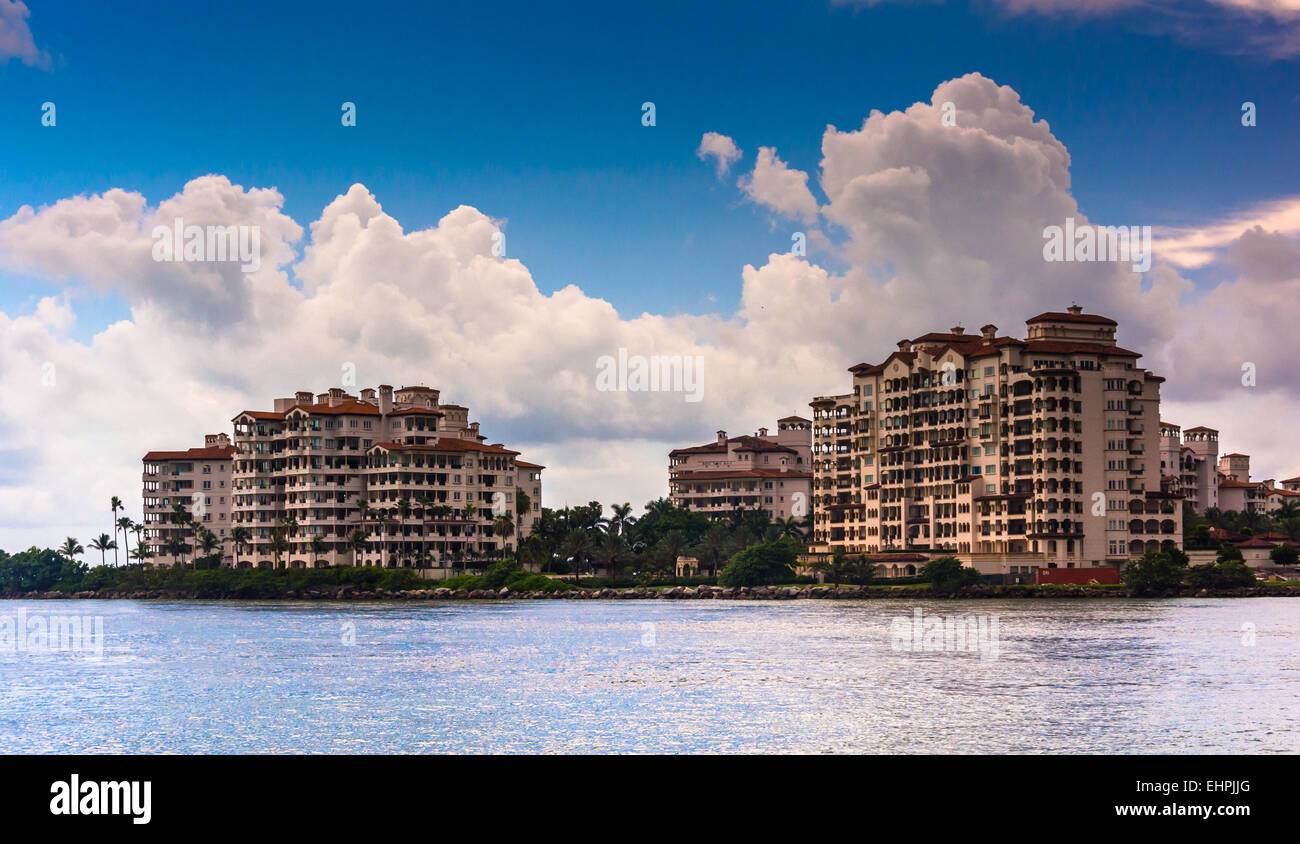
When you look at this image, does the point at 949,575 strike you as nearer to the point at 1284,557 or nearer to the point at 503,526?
the point at 1284,557

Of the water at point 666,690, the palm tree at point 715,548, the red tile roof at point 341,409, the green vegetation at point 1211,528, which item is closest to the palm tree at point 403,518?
the red tile roof at point 341,409

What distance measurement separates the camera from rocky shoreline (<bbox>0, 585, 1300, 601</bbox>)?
148250 mm

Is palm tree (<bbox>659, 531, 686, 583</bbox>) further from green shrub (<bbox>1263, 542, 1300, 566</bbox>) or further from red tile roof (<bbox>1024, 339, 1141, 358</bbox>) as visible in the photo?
green shrub (<bbox>1263, 542, 1300, 566</bbox>)

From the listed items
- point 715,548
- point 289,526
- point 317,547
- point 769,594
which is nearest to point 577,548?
point 715,548

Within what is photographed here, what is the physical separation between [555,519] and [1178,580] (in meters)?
82.4

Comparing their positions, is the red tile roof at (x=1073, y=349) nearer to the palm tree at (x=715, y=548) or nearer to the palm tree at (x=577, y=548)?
the palm tree at (x=715, y=548)

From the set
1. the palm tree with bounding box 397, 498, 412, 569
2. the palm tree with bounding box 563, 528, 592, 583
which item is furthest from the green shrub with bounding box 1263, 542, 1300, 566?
the palm tree with bounding box 397, 498, 412, 569

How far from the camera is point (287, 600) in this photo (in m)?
180

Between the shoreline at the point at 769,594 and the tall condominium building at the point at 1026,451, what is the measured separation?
1074 cm

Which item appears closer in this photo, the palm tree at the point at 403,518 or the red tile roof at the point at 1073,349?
the red tile roof at the point at 1073,349

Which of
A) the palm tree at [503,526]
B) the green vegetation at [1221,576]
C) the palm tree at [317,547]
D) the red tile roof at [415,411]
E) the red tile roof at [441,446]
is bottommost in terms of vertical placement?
the green vegetation at [1221,576]

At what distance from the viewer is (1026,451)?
165875mm

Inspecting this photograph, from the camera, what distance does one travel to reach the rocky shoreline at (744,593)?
148250 mm
